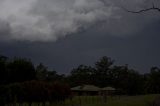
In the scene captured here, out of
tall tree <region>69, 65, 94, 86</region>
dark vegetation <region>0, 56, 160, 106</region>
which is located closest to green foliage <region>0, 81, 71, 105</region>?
dark vegetation <region>0, 56, 160, 106</region>

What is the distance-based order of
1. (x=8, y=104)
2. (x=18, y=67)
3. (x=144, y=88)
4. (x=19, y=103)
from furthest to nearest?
(x=144, y=88)
(x=18, y=67)
(x=19, y=103)
(x=8, y=104)

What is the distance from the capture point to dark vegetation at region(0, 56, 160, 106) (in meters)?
57.5

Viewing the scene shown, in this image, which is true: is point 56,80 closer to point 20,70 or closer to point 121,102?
point 20,70

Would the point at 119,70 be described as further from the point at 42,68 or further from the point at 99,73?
the point at 42,68

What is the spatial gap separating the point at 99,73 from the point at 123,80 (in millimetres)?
19327

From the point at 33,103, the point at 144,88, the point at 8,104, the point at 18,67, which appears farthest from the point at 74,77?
the point at 8,104

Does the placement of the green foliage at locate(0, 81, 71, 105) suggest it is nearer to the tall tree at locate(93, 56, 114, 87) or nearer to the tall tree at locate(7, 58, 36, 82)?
the tall tree at locate(7, 58, 36, 82)

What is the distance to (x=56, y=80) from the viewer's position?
91000mm

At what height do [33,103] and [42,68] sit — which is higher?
[42,68]

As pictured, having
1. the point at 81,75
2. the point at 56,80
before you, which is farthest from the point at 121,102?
the point at 81,75

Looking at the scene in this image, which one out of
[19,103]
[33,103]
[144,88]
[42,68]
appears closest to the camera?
[19,103]

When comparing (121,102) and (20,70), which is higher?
(20,70)

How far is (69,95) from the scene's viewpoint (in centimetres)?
6819

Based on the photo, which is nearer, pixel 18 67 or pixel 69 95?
pixel 69 95
